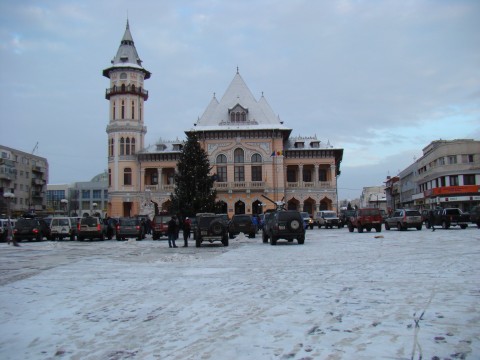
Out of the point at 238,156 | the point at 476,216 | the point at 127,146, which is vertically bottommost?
the point at 476,216

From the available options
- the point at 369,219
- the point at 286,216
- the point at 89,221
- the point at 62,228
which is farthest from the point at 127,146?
the point at 286,216

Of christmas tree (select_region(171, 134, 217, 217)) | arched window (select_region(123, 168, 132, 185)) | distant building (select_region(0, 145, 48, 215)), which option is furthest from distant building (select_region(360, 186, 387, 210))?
christmas tree (select_region(171, 134, 217, 217))

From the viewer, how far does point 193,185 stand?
4916 centimetres

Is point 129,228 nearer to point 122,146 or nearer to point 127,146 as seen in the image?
point 127,146

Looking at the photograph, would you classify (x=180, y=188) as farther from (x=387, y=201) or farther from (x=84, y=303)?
(x=387, y=201)

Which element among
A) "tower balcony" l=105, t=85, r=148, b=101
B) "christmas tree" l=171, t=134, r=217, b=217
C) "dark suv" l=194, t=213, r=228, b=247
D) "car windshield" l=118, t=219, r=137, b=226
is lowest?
"dark suv" l=194, t=213, r=228, b=247

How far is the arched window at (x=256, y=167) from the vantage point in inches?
2483

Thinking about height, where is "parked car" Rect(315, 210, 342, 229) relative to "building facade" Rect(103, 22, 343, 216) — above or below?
below

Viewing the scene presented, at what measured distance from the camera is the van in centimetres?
3288

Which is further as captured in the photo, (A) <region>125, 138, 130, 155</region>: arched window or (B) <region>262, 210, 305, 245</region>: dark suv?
(A) <region>125, 138, 130, 155</region>: arched window

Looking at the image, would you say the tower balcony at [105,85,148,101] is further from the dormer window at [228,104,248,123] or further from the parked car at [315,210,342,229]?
the parked car at [315,210,342,229]

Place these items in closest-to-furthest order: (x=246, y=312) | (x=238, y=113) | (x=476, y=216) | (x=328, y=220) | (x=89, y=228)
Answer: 1. (x=246, y=312)
2. (x=89, y=228)
3. (x=476, y=216)
4. (x=328, y=220)
5. (x=238, y=113)

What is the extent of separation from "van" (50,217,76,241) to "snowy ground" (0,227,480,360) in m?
20.2

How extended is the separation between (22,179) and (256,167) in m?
46.3
